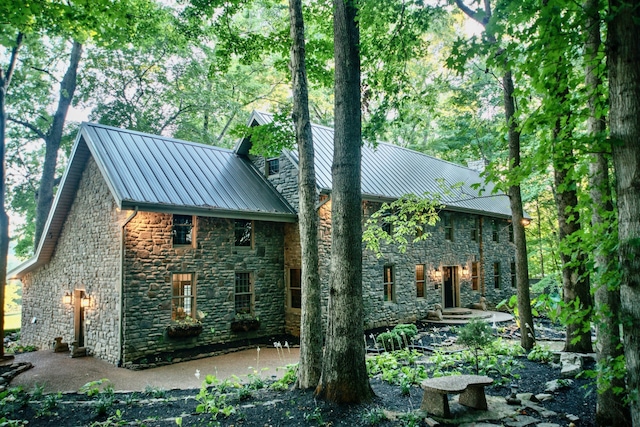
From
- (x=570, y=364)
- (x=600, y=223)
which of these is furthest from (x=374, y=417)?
(x=570, y=364)

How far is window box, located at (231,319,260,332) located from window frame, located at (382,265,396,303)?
16.3 feet

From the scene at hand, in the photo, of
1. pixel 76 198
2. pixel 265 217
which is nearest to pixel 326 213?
pixel 265 217

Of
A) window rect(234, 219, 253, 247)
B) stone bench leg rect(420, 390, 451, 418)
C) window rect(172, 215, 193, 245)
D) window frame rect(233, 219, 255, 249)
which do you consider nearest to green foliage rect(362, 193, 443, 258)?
window frame rect(233, 219, 255, 249)

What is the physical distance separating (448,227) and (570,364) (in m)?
10.7

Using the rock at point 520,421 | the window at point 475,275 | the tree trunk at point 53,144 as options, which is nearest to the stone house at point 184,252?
the window at point 475,275

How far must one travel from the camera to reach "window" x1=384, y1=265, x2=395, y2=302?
1551 cm

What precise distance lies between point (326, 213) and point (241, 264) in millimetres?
3117

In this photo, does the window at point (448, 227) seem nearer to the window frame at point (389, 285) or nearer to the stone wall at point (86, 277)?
the window frame at point (389, 285)

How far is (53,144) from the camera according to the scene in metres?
19.2

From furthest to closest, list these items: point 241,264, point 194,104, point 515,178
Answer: point 194,104
point 241,264
point 515,178

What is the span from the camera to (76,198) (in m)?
13.2

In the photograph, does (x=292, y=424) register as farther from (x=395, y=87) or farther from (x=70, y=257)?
(x=70, y=257)

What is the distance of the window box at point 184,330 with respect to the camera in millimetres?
11164

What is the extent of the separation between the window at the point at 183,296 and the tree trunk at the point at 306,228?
5897 mm
